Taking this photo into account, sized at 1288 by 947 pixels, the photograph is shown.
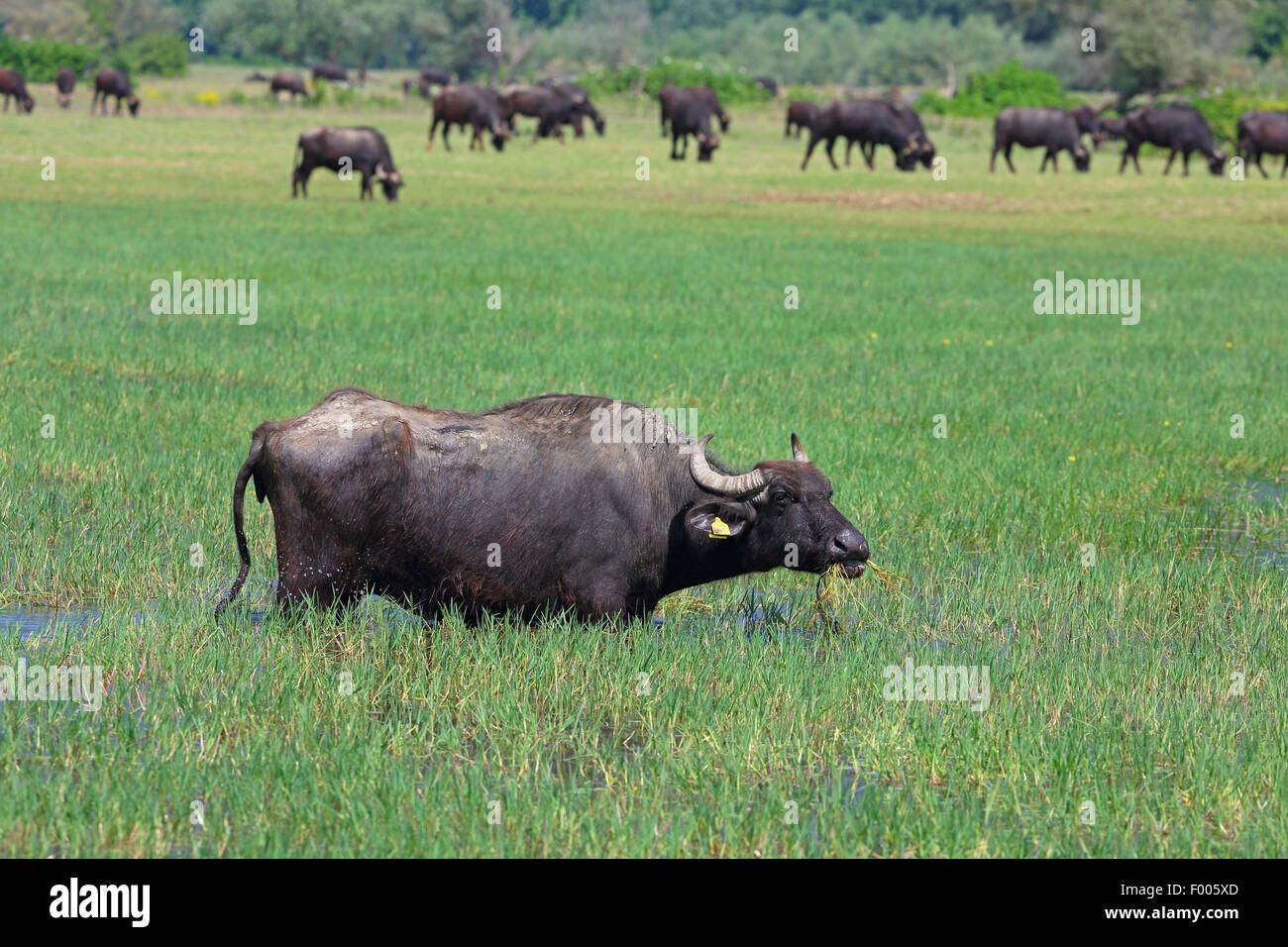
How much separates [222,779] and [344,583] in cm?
167

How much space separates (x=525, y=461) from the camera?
22.0 ft

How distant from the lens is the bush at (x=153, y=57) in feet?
257

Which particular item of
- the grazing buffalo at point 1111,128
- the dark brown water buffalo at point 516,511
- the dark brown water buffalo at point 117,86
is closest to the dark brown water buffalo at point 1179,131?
the grazing buffalo at point 1111,128

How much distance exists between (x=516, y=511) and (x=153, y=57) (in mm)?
79651

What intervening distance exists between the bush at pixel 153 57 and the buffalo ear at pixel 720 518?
7785 centimetres

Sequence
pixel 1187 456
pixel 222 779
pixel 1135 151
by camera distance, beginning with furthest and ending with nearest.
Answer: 1. pixel 1135 151
2. pixel 1187 456
3. pixel 222 779

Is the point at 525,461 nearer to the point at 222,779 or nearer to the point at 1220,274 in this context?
the point at 222,779

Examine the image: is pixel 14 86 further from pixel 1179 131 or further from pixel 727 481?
pixel 727 481

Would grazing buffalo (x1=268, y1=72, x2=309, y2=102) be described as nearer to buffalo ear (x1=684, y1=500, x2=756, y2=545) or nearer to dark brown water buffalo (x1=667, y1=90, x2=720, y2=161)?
dark brown water buffalo (x1=667, y1=90, x2=720, y2=161)

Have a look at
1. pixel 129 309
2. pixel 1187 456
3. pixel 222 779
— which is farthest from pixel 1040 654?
pixel 129 309

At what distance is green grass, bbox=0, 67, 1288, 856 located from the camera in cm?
488

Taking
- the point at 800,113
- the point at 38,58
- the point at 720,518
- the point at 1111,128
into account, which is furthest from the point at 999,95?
the point at 720,518

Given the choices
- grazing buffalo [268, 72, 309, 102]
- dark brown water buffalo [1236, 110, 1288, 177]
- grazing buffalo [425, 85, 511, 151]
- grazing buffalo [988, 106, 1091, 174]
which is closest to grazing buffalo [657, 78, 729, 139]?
grazing buffalo [425, 85, 511, 151]

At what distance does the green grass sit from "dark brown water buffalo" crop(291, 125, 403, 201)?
7810mm
